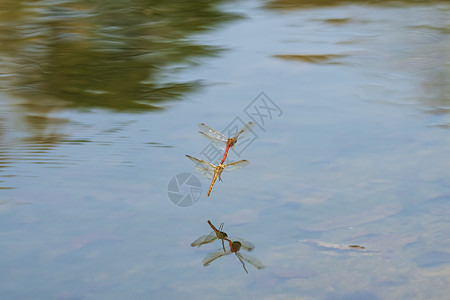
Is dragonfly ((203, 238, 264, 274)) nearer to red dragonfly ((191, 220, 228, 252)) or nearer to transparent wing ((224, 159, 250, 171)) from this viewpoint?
red dragonfly ((191, 220, 228, 252))

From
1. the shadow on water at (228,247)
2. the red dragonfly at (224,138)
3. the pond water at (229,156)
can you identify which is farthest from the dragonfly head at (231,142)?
the shadow on water at (228,247)

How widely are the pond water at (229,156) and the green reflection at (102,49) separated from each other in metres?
0.02

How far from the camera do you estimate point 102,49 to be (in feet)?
12.2

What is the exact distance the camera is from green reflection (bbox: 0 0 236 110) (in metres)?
3.10

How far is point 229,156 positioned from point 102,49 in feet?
5.55

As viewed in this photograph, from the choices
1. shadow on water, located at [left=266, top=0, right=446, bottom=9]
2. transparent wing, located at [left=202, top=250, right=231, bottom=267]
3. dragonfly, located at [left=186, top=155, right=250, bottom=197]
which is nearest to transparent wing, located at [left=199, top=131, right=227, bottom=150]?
dragonfly, located at [left=186, top=155, right=250, bottom=197]

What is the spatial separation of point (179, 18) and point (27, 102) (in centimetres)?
165

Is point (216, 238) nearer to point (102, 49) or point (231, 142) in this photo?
point (231, 142)

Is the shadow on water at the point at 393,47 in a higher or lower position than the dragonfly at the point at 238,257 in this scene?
higher

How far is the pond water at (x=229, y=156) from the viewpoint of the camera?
1.76 m

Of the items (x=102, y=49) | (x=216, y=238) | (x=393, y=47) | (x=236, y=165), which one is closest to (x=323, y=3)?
(x=393, y=47)

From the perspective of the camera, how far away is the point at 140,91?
3.11m

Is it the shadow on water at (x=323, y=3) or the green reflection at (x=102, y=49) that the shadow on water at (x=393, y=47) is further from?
the green reflection at (x=102, y=49)

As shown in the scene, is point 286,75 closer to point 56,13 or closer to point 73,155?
point 73,155
